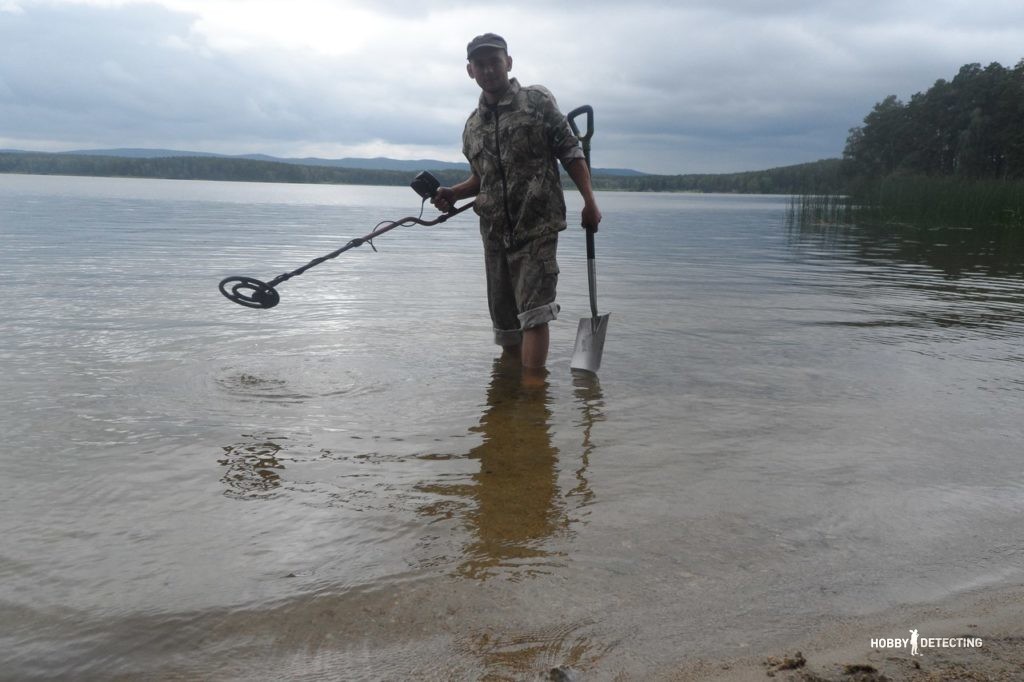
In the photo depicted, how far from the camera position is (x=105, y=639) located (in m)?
2.39

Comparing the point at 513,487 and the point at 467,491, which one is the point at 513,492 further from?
the point at 467,491

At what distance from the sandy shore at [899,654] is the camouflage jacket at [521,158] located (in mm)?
3422

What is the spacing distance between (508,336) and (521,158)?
54.0 inches

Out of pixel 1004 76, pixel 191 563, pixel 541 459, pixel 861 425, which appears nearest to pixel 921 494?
pixel 861 425

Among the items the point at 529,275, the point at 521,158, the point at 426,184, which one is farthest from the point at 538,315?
the point at 426,184

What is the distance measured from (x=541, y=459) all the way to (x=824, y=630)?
1.81 m

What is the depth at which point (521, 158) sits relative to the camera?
5.30 m

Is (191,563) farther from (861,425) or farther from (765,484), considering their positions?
(861,425)

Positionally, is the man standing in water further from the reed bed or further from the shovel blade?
the reed bed

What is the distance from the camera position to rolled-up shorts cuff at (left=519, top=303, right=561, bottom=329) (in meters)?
5.50

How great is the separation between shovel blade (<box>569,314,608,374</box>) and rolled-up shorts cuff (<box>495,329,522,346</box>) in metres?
0.45

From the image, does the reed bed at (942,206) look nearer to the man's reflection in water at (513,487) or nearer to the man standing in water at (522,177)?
the man standing in water at (522,177)

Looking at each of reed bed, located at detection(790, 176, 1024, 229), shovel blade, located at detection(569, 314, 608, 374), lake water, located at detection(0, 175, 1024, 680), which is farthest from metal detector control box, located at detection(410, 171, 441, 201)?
reed bed, located at detection(790, 176, 1024, 229)

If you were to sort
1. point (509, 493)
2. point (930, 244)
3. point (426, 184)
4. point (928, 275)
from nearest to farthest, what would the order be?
point (509, 493)
point (426, 184)
point (928, 275)
point (930, 244)
